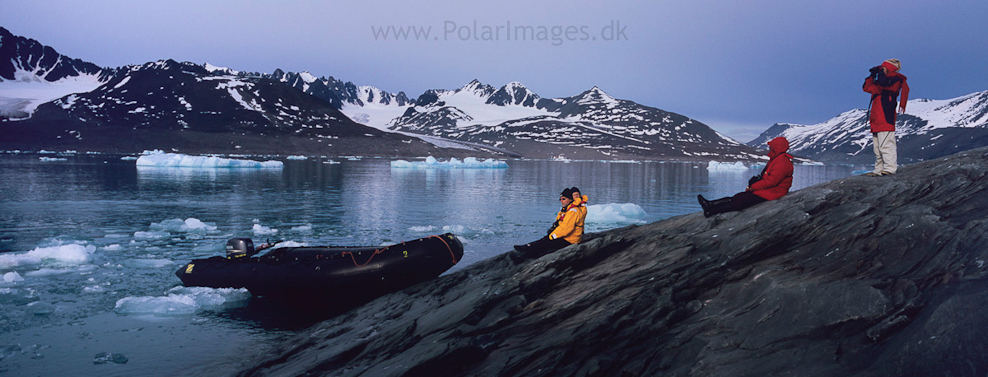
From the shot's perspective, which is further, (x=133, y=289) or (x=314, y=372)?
(x=133, y=289)

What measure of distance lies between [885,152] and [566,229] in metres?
6.23

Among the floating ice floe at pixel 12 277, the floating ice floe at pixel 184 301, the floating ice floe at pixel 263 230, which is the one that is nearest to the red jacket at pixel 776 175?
the floating ice floe at pixel 184 301

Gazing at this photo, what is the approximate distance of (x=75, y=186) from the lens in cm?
4419

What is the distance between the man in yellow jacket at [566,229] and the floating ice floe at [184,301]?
8.36 metres

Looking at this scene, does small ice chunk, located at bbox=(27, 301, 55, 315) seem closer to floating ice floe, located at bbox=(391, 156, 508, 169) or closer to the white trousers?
the white trousers

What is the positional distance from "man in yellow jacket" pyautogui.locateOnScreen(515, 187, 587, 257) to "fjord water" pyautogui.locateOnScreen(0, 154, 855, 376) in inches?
247

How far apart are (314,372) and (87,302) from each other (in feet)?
29.9

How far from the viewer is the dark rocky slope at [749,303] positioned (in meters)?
5.39

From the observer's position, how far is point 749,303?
22.0ft

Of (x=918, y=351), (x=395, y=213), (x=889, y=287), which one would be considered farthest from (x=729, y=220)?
(x=395, y=213)

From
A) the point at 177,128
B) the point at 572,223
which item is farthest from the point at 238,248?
the point at 177,128

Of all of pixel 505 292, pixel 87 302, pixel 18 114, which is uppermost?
pixel 18 114

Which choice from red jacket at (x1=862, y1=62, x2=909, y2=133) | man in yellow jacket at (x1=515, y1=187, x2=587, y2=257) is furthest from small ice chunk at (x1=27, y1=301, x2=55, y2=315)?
red jacket at (x1=862, y1=62, x2=909, y2=133)

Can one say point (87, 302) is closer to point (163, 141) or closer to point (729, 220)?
point (729, 220)
